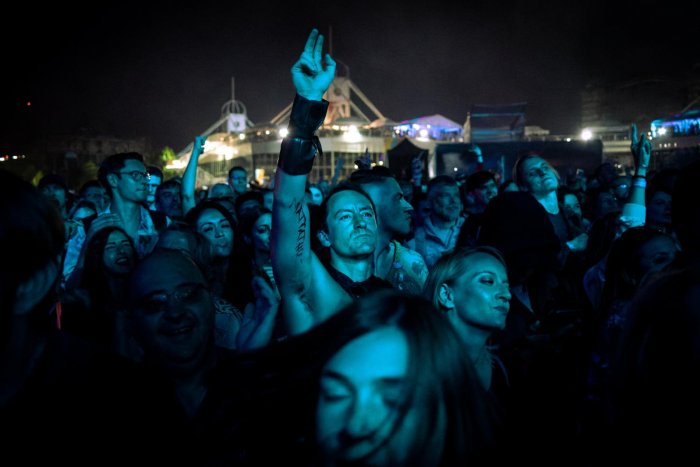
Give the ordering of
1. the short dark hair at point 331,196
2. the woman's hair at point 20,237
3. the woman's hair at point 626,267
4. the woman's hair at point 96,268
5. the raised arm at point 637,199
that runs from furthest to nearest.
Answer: the raised arm at point 637,199 < the woman's hair at point 96,268 < the woman's hair at point 626,267 < the short dark hair at point 331,196 < the woman's hair at point 20,237

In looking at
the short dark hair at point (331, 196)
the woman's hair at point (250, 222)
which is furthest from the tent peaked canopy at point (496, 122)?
the short dark hair at point (331, 196)

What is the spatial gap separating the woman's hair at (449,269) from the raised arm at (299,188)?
2.06ft

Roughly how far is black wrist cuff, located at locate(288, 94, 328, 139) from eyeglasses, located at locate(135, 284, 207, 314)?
0.80 m

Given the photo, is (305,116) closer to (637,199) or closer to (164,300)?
(164,300)

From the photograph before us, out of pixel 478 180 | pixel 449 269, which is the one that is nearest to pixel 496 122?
pixel 478 180

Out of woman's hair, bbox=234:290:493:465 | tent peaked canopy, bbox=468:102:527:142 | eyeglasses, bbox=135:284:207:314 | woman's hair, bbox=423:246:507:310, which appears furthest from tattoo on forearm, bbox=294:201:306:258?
tent peaked canopy, bbox=468:102:527:142

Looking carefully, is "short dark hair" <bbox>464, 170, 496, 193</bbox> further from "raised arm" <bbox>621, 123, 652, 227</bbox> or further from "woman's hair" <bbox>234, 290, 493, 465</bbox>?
"woman's hair" <bbox>234, 290, 493, 465</bbox>

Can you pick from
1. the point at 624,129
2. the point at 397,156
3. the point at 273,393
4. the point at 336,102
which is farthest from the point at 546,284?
the point at 336,102

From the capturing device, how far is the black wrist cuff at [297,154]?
2316 mm

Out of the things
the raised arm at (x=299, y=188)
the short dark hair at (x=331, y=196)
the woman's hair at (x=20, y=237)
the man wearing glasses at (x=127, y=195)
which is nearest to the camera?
the woman's hair at (x=20, y=237)

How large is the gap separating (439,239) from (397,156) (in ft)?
21.8

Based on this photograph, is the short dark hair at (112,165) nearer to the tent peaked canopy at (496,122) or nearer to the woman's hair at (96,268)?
the woman's hair at (96,268)

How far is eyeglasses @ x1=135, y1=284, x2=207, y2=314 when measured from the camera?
2293 mm

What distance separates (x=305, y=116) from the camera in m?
2.31
